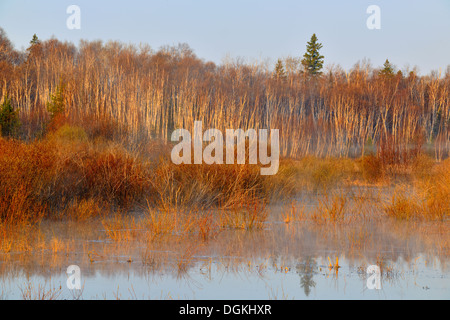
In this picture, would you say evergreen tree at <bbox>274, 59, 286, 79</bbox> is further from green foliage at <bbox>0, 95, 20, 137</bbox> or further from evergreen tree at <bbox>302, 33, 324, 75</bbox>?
green foliage at <bbox>0, 95, 20, 137</bbox>

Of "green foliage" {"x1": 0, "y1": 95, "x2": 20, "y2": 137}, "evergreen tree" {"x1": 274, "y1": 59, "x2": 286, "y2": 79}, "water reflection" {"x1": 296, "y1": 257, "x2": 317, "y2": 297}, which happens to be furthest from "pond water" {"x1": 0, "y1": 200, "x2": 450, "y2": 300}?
"evergreen tree" {"x1": 274, "y1": 59, "x2": 286, "y2": 79}

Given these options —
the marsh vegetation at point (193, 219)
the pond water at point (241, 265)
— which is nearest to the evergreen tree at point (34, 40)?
the marsh vegetation at point (193, 219)

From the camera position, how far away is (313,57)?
52.4 meters

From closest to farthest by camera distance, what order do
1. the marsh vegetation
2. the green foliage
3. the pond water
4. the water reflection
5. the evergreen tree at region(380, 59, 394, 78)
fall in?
the pond water < the water reflection < the marsh vegetation < the green foliage < the evergreen tree at region(380, 59, 394, 78)

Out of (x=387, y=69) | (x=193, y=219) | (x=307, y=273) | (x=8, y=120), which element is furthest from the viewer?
(x=387, y=69)

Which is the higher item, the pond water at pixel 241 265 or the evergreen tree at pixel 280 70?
the evergreen tree at pixel 280 70

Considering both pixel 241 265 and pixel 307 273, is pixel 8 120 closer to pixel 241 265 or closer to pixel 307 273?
pixel 241 265

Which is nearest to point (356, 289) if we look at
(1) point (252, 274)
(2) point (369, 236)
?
(1) point (252, 274)

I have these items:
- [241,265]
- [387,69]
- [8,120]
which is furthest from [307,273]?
[387,69]

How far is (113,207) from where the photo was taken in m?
10.1

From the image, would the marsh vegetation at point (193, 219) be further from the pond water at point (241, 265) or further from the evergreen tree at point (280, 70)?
the evergreen tree at point (280, 70)

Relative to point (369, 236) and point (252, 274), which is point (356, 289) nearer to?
point (252, 274)

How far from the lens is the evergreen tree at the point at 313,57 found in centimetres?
5222

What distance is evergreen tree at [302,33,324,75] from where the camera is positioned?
52.2 metres
